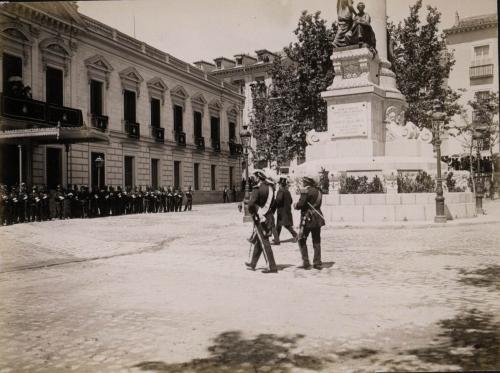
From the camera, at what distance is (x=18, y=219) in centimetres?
1980

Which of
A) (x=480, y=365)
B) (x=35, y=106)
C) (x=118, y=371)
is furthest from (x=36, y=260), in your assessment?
(x=35, y=106)

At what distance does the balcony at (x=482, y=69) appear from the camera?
8.98m

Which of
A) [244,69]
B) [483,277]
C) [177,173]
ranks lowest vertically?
[483,277]

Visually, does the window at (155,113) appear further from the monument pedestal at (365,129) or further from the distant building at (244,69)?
the distant building at (244,69)

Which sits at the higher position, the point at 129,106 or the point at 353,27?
the point at 129,106

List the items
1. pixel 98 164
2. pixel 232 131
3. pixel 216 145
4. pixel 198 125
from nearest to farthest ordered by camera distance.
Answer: pixel 98 164
pixel 198 125
pixel 216 145
pixel 232 131

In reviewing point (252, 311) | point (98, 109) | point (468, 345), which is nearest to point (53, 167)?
point (98, 109)

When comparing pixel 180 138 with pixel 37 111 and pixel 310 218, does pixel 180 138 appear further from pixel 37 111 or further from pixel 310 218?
pixel 310 218

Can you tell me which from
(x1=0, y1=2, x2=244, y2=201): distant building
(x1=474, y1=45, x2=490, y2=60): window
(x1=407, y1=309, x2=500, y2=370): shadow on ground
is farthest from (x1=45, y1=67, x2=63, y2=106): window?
(x1=407, y1=309, x2=500, y2=370): shadow on ground

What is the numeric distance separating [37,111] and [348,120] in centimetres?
1394

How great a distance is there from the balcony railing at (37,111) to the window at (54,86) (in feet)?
2.12

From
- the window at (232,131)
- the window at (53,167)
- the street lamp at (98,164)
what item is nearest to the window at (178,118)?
the window at (232,131)

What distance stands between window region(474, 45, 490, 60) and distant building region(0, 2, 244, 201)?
11895mm

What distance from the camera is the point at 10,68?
22.7m
